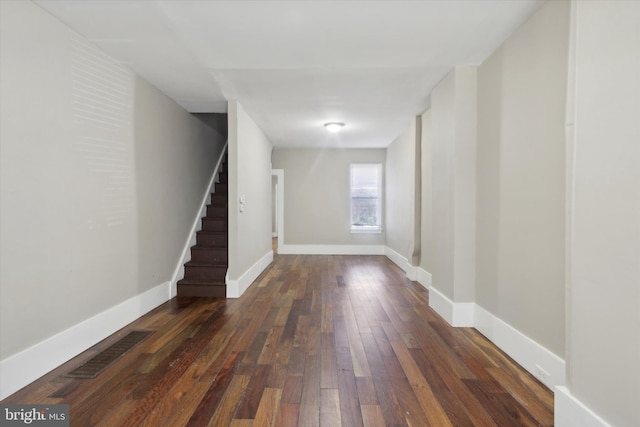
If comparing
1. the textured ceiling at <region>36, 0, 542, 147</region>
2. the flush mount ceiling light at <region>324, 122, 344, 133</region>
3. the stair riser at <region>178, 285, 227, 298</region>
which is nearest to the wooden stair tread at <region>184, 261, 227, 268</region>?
the stair riser at <region>178, 285, 227, 298</region>

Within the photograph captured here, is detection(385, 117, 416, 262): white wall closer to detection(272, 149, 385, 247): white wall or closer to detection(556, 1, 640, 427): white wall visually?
detection(272, 149, 385, 247): white wall

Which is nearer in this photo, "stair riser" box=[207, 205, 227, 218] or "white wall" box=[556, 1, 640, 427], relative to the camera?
"white wall" box=[556, 1, 640, 427]

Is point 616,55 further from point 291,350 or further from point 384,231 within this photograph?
point 384,231

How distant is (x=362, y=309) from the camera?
3.46 m

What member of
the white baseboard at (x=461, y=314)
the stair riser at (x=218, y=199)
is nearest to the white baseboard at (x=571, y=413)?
the white baseboard at (x=461, y=314)

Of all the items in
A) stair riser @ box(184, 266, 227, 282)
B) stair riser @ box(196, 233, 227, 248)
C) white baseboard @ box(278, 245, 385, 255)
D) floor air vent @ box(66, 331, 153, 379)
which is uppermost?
stair riser @ box(196, 233, 227, 248)

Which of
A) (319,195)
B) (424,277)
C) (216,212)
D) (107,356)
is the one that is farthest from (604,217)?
(319,195)

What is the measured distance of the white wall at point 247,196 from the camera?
13.1 ft

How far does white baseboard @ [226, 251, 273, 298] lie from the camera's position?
3.99 meters

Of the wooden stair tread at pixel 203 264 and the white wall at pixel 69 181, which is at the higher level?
the white wall at pixel 69 181

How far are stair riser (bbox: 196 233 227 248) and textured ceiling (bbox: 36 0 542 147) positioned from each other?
1.86m

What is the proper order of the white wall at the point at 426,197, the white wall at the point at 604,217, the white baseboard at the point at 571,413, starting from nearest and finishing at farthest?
the white wall at the point at 604,217 → the white baseboard at the point at 571,413 → the white wall at the point at 426,197

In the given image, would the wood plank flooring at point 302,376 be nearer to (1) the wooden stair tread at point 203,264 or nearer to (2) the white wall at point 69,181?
(2) the white wall at point 69,181

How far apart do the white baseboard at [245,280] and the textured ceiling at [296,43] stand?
2.29 meters
